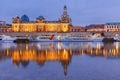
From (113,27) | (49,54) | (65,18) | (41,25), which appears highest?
(65,18)

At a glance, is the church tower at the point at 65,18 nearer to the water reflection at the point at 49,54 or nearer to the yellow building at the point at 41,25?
the yellow building at the point at 41,25

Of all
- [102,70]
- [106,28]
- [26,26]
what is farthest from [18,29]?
[102,70]

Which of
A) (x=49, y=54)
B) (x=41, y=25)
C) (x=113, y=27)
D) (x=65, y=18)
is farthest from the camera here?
(x=113, y=27)

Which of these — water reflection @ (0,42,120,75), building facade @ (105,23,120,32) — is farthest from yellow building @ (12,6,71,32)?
water reflection @ (0,42,120,75)

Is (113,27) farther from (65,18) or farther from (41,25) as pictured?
(41,25)

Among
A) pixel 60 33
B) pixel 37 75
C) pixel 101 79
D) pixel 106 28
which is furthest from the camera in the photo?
pixel 106 28

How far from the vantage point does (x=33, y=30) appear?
328ft

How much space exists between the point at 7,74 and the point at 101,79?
371 centimetres

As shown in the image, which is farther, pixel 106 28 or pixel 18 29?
pixel 106 28

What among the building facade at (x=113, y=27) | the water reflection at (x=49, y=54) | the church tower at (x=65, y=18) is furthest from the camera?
the building facade at (x=113, y=27)

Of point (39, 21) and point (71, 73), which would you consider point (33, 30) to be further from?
point (71, 73)

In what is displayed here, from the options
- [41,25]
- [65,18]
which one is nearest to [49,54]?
[65,18]

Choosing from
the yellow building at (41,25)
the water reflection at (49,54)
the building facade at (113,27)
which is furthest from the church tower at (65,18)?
the water reflection at (49,54)

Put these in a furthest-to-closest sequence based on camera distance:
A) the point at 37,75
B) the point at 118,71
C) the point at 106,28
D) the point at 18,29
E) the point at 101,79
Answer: the point at 106,28 → the point at 18,29 → the point at 118,71 → the point at 37,75 → the point at 101,79
